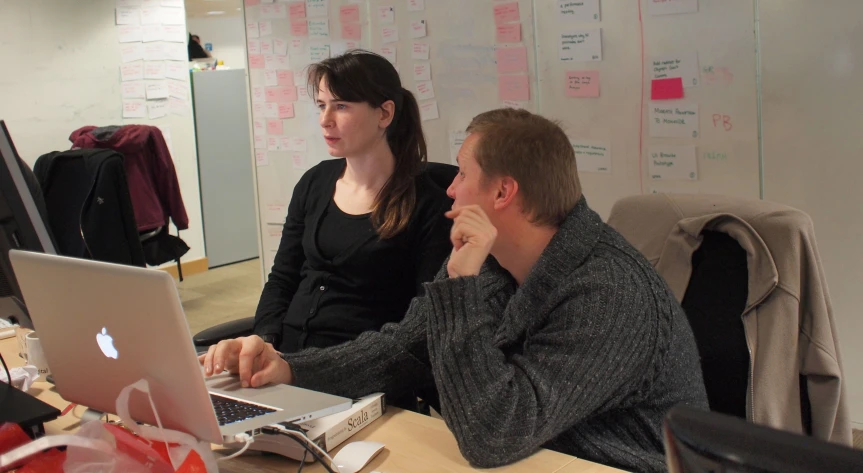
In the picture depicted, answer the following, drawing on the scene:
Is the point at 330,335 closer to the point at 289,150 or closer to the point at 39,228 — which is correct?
the point at 39,228

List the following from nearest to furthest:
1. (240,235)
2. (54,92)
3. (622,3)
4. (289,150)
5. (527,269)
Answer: (527,269)
(622,3)
(289,150)
(54,92)
(240,235)

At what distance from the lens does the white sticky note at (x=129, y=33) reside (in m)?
5.57

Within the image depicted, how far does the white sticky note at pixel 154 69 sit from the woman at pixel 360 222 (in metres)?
3.95

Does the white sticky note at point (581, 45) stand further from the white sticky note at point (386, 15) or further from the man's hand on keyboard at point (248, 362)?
the man's hand on keyboard at point (248, 362)

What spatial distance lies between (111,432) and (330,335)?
90 centimetres

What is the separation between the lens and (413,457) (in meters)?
1.26

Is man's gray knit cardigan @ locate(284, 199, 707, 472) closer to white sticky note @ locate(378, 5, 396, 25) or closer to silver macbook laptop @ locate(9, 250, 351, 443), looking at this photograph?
silver macbook laptop @ locate(9, 250, 351, 443)

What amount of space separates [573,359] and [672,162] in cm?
202

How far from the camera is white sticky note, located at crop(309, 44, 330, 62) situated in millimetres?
4160

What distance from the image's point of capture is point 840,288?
2.81 m

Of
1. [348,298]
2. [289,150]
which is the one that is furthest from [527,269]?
[289,150]

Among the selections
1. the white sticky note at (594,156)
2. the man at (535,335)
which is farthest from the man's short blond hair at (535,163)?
the white sticky note at (594,156)

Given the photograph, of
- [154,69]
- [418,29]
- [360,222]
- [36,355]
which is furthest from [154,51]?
[36,355]

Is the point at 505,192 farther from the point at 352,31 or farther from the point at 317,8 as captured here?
the point at 317,8
